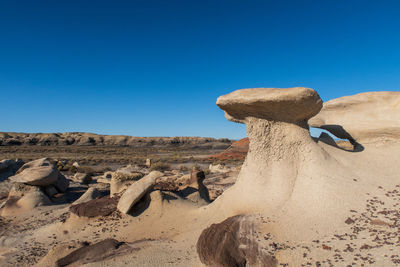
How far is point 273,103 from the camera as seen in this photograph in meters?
4.06

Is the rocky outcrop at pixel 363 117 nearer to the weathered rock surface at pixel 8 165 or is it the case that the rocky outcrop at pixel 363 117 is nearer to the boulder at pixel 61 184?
the boulder at pixel 61 184

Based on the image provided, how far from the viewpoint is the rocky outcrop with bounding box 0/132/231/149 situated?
55.2m

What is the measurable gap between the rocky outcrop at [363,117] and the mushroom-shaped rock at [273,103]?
1.91 metres

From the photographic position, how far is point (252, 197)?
4578 millimetres

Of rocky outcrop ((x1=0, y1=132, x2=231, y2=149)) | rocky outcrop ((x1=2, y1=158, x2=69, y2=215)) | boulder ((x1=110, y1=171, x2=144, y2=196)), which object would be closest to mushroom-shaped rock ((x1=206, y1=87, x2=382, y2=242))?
boulder ((x1=110, y1=171, x2=144, y2=196))

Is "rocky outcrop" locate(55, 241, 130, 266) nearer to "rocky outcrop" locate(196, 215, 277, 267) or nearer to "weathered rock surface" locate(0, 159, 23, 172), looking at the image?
"rocky outcrop" locate(196, 215, 277, 267)

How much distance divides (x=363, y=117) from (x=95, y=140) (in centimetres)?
6629

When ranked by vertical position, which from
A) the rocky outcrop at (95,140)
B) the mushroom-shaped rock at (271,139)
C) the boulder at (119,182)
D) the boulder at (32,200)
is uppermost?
the rocky outcrop at (95,140)

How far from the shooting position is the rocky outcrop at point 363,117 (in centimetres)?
539

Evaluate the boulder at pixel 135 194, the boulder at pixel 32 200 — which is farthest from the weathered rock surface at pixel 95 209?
the boulder at pixel 32 200

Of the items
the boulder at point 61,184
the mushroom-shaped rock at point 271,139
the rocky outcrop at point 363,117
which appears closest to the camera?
the mushroom-shaped rock at point 271,139

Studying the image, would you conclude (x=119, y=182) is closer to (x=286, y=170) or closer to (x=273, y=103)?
(x=286, y=170)

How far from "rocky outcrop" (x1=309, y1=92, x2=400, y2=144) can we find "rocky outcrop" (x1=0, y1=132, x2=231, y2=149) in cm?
6125

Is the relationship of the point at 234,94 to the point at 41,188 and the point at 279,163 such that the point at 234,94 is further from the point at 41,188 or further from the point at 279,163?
the point at 41,188
